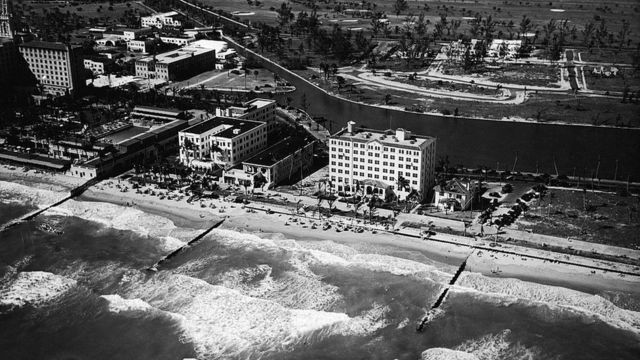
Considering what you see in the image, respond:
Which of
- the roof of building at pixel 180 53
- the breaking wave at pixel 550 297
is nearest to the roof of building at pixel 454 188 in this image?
the breaking wave at pixel 550 297

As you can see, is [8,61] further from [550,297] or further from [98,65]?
[550,297]

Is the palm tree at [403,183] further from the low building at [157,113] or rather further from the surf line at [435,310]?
the low building at [157,113]

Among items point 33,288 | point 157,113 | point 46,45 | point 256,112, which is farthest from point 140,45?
point 33,288

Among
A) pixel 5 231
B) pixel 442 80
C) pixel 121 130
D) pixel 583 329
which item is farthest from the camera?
pixel 442 80

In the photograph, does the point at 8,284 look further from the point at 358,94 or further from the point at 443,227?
the point at 358,94

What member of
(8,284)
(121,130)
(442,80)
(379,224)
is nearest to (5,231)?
(8,284)

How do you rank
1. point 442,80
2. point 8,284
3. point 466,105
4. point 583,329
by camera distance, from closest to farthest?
point 583,329
point 8,284
point 466,105
point 442,80

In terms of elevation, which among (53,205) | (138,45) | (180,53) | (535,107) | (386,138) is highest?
(138,45)
